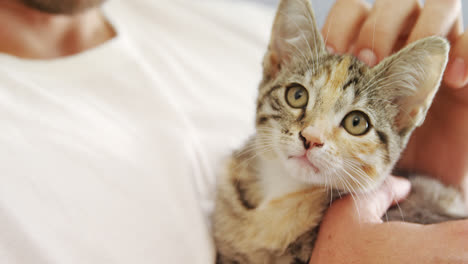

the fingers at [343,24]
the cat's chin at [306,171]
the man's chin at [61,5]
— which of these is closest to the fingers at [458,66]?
the fingers at [343,24]

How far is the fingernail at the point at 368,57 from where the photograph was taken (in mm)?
895

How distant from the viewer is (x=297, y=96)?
2.79 ft

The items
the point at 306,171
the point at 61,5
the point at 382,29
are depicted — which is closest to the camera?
the point at 306,171

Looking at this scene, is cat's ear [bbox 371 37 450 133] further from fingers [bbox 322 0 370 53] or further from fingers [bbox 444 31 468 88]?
fingers [bbox 322 0 370 53]

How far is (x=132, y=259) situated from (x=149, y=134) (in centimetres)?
37

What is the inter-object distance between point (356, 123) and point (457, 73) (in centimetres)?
26

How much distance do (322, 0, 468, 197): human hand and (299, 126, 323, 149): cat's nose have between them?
1.04 ft

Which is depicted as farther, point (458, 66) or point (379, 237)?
point (458, 66)

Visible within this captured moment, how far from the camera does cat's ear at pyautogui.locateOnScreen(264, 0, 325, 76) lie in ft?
2.83

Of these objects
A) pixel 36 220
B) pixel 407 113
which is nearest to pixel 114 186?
pixel 36 220

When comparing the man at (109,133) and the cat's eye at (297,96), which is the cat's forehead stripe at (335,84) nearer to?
the cat's eye at (297,96)

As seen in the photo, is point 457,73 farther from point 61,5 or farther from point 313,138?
point 61,5

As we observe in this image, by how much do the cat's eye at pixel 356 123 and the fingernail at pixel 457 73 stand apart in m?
0.22

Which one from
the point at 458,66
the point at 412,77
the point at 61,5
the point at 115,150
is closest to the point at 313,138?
the point at 412,77
